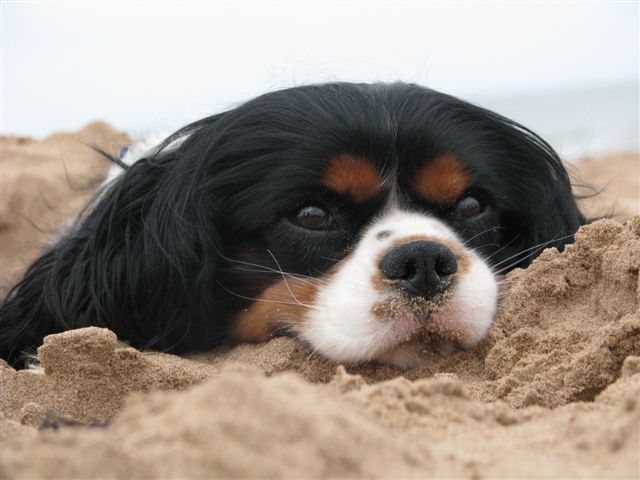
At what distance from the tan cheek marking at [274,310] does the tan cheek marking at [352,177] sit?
11.9 inches

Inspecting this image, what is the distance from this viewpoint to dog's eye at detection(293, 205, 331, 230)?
2.70 metres

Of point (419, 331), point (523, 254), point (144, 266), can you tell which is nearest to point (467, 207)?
point (523, 254)

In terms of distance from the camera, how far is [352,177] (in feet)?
8.86

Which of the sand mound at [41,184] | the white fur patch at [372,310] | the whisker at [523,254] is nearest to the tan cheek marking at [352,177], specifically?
the white fur patch at [372,310]

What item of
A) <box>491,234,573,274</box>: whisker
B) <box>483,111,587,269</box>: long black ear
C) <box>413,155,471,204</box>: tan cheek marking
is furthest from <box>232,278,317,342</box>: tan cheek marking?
<box>483,111,587,269</box>: long black ear

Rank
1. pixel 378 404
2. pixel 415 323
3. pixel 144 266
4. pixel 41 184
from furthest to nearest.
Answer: pixel 41 184, pixel 144 266, pixel 415 323, pixel 378 404

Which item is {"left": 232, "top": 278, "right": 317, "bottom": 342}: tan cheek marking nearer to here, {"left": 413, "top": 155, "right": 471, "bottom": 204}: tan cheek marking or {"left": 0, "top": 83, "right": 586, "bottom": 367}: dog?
{"left": 0, "top": 83, "right": 586, "bottom": 367}: dog

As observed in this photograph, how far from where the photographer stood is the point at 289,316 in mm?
2645

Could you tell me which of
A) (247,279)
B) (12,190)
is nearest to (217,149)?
(247,279)

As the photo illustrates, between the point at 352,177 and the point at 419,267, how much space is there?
459mm

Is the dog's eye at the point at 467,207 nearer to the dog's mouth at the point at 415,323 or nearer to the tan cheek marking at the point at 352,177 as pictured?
the tan cheek marking at the point at 352,177

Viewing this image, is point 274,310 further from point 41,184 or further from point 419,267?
point 41,184

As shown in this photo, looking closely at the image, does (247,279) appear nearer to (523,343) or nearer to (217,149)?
(217,149)

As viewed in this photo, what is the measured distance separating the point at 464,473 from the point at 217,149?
1928 mm
